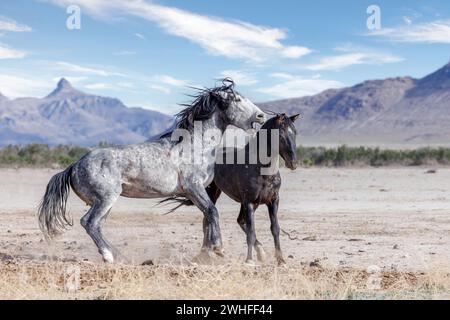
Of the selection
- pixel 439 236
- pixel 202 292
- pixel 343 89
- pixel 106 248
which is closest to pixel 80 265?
pixel 106 248

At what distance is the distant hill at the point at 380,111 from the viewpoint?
411 ft

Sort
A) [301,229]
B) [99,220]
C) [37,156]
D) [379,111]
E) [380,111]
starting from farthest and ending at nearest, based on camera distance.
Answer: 1. [379,111]
2. [380,111]
3. [37,156]
4. [301,229]
5. [99,220]

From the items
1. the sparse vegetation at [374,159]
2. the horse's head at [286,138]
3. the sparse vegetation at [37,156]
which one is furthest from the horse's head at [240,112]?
the sparse vegetation at [374,159]

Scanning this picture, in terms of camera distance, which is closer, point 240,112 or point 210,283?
point 210,283

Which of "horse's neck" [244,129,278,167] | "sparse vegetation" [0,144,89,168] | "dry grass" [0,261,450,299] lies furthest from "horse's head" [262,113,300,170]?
"sparse vegetation" [0,144,89,168]

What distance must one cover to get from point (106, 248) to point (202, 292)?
2.45m

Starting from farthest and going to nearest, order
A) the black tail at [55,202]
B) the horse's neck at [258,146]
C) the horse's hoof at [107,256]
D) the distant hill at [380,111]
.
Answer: the distant hill at [380,111]
the horse's neck at [258,146]
the black tail at [55,202]
the horse's hoof at [107,256]

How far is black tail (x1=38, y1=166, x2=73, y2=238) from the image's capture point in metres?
9.48

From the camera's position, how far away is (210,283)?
284 inches

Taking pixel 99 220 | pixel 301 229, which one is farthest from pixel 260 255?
pixel 301 229

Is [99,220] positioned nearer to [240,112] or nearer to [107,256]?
[107,256]

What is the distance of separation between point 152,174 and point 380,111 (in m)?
152

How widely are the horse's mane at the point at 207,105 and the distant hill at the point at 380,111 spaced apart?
10457 centimetres

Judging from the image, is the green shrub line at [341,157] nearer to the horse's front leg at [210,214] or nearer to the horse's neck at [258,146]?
the horse's neck at [258,146]
